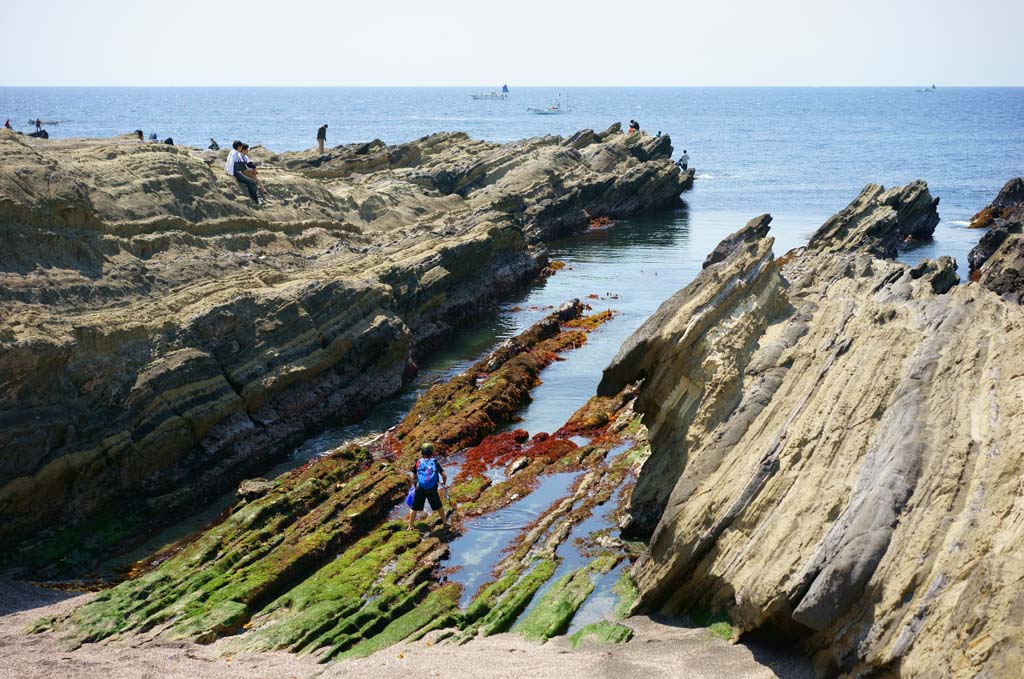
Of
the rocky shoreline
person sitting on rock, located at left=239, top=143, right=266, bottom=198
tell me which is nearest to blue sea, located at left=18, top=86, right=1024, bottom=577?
the rocky shoreline

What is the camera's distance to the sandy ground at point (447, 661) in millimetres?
12969

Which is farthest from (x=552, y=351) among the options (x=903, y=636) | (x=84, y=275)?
(x=903, y=636)

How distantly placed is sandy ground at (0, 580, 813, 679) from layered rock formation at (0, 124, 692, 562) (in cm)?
521

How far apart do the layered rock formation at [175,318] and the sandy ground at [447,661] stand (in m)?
5.21

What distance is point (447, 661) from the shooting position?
1384 centimetres

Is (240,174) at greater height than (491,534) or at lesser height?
greater

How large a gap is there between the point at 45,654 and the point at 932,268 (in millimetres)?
24492

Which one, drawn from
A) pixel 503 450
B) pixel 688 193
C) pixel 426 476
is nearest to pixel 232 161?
pixel 503 450

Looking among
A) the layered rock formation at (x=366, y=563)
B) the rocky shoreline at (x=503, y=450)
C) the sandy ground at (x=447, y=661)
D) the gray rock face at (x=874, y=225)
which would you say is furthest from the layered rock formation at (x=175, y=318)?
the gray rock face at (x=874, y=225)

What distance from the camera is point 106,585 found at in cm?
1825

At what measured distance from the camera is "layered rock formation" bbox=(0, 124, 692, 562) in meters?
20.3

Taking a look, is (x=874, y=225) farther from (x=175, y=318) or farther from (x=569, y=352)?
(x=175, y=318)

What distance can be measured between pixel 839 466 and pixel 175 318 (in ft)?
55.7

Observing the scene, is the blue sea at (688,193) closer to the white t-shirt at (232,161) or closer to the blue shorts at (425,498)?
the blue shorts at (425,498)
